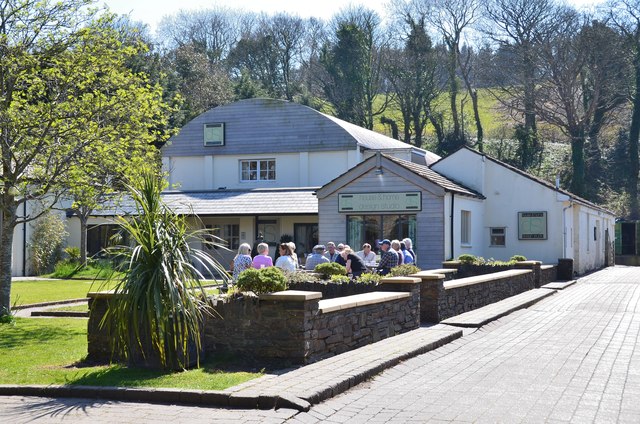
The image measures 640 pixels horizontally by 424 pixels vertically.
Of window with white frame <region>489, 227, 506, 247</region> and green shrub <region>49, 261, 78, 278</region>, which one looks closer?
green shrub <region>49, 261, 78, 278</region>

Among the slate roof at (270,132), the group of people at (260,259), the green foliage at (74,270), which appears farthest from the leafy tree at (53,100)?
the slate roof at (270,132)

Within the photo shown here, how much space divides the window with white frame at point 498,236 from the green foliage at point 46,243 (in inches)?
727

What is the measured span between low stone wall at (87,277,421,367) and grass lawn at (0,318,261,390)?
361mm

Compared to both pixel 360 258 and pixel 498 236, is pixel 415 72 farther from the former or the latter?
pixel 360 258

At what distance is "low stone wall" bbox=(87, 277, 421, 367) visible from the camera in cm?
992

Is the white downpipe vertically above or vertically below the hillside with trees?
below

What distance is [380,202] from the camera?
29.8 m

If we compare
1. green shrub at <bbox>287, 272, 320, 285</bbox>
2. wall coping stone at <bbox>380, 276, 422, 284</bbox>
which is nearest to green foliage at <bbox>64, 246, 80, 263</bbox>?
green shrub at <bbox>287, 272, 320, 285</bbox>

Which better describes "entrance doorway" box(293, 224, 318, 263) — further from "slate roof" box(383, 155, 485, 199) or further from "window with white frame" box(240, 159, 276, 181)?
"slate roof" box(383, 155, 485, 199)

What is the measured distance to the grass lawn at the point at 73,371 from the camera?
29.5ft

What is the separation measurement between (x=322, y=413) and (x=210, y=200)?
3193cm

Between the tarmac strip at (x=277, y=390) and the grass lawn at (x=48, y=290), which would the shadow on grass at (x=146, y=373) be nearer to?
the tarmac strip at (x=277, y=390)

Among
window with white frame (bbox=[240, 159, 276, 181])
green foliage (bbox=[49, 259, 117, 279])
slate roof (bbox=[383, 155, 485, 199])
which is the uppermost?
window with white frame (bbox=[240, 159, 276, 181])

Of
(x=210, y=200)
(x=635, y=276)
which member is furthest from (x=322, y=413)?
(x=210, y=200)
